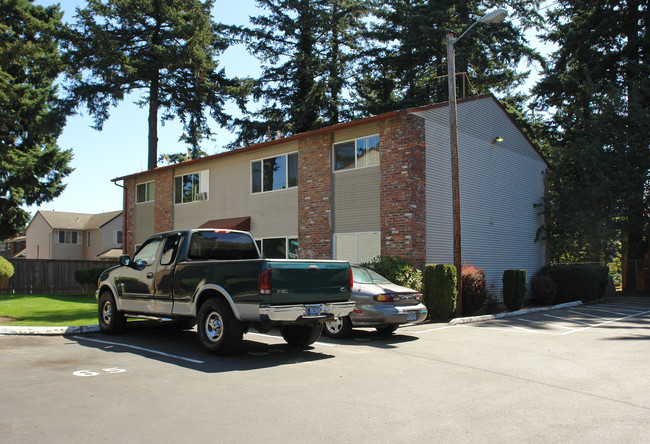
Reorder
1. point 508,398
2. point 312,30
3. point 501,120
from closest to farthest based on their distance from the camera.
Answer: point 508,398 < point 501,120 < point 312,30

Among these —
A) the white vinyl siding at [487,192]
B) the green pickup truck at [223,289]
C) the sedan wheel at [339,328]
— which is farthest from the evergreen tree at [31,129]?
the sedan wheel at [339,328]

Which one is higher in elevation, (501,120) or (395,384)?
(501,120)

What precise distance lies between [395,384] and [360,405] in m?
1.15

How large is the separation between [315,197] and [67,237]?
138 feet

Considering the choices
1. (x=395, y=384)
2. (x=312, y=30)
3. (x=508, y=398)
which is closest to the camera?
(x=508, y=398)

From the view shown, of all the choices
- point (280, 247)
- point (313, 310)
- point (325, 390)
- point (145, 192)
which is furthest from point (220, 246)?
point (145, 192)

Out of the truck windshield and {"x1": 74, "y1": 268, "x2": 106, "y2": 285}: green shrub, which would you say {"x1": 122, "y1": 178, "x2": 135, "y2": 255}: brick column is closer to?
{"x1": 74, "y1": 268, "x2": 106, "y2": 285}: green shrub

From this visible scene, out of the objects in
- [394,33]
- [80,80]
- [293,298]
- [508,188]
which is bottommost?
[293,298]

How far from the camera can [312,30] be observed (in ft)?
113

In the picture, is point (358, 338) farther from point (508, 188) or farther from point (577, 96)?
point (577, 96)

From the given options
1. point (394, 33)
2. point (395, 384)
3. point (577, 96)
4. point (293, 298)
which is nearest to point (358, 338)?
point (293, 298)

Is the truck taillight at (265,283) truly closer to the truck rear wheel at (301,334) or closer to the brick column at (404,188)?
the truck rear wheel at (301,334)

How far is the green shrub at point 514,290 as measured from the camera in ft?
56.9

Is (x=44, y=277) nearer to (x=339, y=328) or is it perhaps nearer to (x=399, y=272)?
(x=399, y=272)
